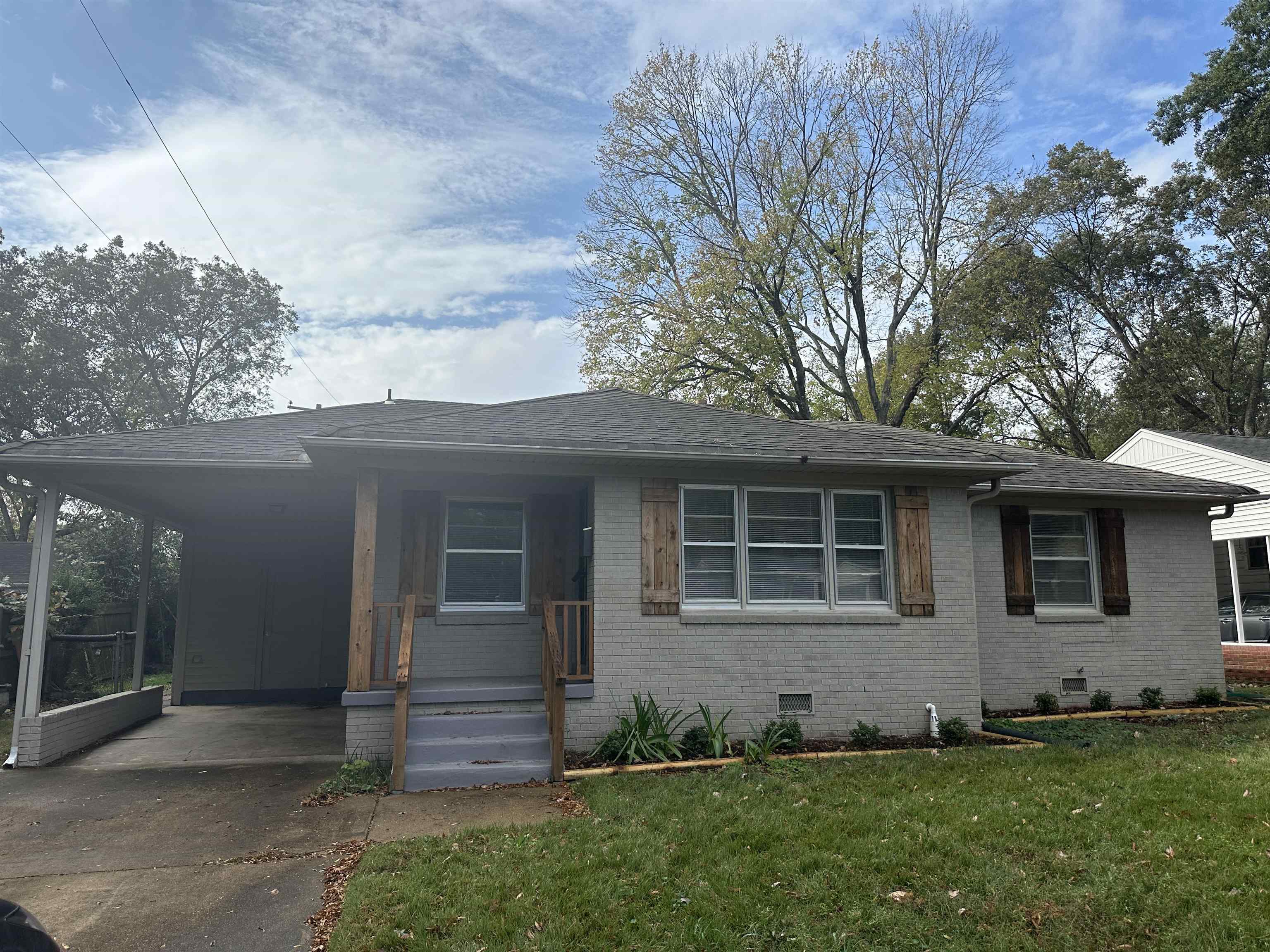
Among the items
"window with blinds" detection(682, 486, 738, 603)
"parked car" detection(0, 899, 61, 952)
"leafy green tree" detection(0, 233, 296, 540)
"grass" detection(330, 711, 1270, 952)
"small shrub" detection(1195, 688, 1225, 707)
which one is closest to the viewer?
"parked car" detection(0, 899, 61, 952)

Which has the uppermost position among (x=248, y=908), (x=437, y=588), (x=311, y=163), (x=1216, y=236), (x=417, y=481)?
(x=1216, y=236)

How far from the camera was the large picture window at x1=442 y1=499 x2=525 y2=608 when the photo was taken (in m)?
9.05

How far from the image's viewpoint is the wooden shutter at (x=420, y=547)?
8.56 m

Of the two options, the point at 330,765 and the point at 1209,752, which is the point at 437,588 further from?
the point at 1209,752

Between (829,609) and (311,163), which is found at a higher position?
(311,163)

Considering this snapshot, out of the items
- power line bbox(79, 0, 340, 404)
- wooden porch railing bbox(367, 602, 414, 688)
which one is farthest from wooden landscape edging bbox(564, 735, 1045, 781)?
power line bbox(79, 0, 340, 404)

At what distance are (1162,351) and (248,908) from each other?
30180 mm

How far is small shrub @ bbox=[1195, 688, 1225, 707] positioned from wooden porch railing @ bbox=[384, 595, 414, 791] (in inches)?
405

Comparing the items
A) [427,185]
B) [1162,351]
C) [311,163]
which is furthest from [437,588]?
[1162,351]

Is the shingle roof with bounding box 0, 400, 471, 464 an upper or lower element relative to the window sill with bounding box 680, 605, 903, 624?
upper

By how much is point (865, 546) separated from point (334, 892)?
20.4ft

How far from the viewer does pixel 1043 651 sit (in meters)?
10.5

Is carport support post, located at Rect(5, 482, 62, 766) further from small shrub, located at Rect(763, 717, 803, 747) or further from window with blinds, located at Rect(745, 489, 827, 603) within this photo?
small shrub, located at Rect(763, 717, 803, 747)

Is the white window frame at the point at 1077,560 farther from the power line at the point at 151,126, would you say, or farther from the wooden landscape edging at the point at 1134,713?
the power line at the point at 151,126
